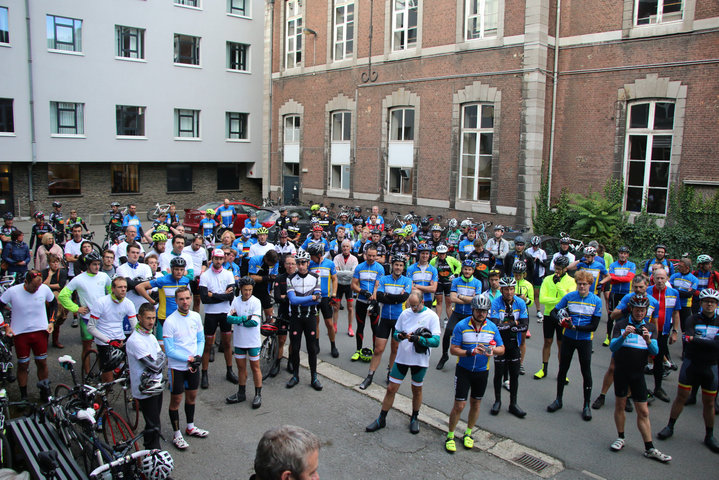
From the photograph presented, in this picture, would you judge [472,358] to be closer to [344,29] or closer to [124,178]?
[344,29]

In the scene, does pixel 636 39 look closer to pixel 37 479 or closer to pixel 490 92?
pixel 490 92

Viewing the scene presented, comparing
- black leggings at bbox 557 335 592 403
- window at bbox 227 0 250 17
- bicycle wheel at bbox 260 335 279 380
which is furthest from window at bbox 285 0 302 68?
black leggings at bbox 557 335 592 403

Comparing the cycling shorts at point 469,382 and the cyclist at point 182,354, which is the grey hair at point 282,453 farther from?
the cycling shorts at point 469,382

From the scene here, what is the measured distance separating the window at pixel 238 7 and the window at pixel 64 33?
29.5 ft

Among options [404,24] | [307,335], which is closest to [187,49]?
[404,24]

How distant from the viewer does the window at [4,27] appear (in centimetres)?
2612

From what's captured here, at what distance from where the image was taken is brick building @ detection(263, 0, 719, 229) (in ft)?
57.0

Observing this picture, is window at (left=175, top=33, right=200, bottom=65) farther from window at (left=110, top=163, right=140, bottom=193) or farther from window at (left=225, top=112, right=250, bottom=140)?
window at (left=110, top=163, right=140, bottom=193)

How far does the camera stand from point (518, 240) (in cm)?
1268

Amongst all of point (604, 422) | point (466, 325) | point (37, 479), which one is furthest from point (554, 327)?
point (37, 479)

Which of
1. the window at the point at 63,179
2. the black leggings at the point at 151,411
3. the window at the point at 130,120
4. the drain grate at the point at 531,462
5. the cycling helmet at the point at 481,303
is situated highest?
the window at the point at 130,120

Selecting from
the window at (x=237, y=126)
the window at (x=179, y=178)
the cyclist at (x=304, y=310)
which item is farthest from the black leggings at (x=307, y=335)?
the window at (x=237, y=126)

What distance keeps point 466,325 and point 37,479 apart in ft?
16.3

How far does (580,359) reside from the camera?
8.23 m
